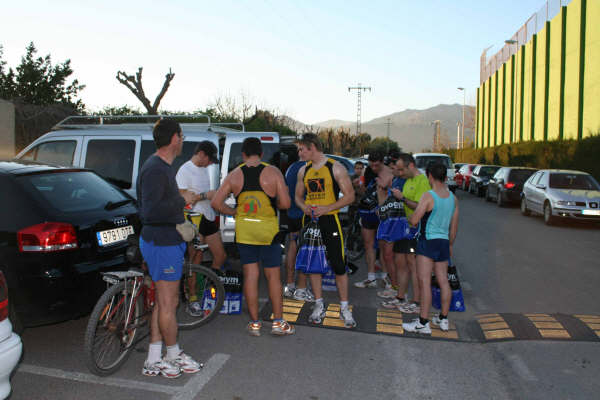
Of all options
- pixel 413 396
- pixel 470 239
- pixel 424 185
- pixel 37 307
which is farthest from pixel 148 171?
pixel 470 239

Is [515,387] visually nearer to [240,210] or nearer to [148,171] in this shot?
[240,210]

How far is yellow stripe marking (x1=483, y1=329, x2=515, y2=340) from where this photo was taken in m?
5.01

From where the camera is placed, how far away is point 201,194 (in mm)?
5910

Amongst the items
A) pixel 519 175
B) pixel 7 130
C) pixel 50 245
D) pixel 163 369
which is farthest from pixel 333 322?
pixel 7 130

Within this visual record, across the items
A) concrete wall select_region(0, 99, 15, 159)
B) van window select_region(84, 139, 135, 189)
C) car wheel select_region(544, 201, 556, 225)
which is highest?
concrete wall select_region(0, 99, 15, 159)

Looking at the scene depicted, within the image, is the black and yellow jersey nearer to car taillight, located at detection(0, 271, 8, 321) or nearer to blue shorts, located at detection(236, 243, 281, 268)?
blue shorts, located at detection(236, 243, 281, 268)

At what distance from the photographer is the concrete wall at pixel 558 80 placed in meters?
24.8

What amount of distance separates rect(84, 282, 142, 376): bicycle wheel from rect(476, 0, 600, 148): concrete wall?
2524cm

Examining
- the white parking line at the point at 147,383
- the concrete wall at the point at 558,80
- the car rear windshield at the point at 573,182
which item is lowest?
the white parking line at the point at 147,383

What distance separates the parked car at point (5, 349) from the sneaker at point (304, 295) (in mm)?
3727

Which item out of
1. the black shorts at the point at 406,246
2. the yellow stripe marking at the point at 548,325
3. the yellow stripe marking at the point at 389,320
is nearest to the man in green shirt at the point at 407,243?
the black shorts at the point at 406,246

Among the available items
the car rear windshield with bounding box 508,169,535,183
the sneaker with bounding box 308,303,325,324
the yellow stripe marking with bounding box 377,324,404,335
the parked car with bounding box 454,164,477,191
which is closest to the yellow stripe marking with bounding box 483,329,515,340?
the yellow stripe marking with bounding box 377,324,404,335

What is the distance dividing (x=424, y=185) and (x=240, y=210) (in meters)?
2.39

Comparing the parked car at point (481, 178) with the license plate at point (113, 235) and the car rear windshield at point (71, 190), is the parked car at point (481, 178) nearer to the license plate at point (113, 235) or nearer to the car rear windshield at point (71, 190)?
the car rear windshield at point (71, 190)
